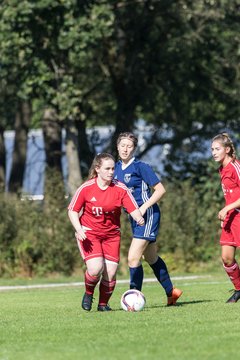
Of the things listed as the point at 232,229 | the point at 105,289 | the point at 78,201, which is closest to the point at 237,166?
the point at 232,229

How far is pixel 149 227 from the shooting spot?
13375 millimetres

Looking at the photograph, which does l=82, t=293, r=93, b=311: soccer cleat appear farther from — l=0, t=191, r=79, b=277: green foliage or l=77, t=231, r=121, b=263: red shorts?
l=0, t=191, r=79, b=277: green foliage

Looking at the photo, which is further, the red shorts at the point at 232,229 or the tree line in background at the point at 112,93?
the tree line in background at the point at 112,93

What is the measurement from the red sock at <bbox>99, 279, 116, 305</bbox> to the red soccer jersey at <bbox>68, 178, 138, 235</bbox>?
61cm

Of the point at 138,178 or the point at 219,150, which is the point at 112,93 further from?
the point at 138,178

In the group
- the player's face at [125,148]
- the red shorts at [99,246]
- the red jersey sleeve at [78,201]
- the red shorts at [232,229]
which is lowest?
the red shorts at [99,246]

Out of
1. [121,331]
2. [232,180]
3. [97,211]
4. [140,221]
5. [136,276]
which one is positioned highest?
[232,180]

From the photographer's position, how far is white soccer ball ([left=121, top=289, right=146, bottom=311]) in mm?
12828

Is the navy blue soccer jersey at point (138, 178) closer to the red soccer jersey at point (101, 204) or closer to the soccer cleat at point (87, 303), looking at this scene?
the red soccer jersey at point (101, 204)

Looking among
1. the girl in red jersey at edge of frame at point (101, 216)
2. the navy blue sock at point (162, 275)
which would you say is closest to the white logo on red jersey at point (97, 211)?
the girl in red jersey at edge of frame at point (101, 216)

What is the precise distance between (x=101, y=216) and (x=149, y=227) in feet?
2.43

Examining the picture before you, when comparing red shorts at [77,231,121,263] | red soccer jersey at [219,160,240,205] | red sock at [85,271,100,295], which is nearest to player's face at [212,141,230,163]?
red soccer jersey at [219,160,240,205]

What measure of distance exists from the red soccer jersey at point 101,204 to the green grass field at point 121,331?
1.02m

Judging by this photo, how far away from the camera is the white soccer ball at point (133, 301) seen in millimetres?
12828
